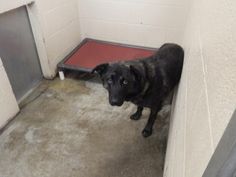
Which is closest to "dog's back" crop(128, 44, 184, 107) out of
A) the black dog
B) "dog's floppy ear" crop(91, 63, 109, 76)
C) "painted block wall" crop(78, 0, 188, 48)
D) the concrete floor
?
the black dog

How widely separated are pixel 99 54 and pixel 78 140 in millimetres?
1204

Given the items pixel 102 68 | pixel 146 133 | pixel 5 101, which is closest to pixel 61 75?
pixel 5 101

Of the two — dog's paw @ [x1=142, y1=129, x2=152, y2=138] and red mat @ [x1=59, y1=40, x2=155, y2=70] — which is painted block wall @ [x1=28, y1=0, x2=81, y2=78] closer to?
red mat @ [x1=59, y1=40, x2=155, y2=70]

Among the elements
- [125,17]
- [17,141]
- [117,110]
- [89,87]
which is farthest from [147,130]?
[125,17]

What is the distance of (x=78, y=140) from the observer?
1853 millimetres

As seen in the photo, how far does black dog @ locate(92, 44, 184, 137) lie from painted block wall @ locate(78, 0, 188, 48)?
2.30ft

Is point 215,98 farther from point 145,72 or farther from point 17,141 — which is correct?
point 17,141

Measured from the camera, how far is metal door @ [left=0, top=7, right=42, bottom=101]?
77.6 inches

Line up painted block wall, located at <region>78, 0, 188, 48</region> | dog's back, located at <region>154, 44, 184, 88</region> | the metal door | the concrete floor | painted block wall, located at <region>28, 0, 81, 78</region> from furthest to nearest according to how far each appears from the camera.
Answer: painted block wall, located at <region>78, 0, 188, 48</region>
painted block wall, located at <region>28, 0, 81, 78</region>
the metal door
dog's back, located at <region>154, 44, 184, 88</region>
the concrete floor

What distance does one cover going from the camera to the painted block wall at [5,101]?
1850 millimetres

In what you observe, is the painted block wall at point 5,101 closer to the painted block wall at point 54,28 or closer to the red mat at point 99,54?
the painted block wall at point 54,28

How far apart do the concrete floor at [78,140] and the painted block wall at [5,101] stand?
2.8 inches

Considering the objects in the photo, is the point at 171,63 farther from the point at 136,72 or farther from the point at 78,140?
the point at 78,140

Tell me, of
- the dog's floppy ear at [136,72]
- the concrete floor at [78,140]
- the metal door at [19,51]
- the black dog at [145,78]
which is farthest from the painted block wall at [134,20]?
the dog's floppy ear at [136,72]
